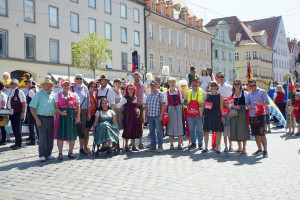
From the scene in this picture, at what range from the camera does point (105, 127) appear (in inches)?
340

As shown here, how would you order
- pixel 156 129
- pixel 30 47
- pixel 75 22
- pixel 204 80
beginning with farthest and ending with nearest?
pixel 75 22, pixel 30 47, pixel 204 80, pixel 156 129

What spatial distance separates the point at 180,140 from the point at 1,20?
20.4m

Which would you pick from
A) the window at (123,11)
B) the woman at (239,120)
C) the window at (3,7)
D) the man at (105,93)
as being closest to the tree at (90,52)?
the window at (3,7)

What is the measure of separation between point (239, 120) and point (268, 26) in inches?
2838

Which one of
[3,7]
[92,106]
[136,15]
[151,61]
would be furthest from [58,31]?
[92,106]

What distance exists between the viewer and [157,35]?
41.0 m

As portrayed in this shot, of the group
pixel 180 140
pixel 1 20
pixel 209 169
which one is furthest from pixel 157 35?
pixel 209 169

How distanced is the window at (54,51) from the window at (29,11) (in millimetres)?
2522

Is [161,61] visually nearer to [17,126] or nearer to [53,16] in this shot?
[53,16]

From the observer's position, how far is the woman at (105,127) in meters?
8.60

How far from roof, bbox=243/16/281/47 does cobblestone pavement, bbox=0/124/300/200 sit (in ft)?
230

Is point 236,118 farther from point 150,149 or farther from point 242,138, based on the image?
point 150,149

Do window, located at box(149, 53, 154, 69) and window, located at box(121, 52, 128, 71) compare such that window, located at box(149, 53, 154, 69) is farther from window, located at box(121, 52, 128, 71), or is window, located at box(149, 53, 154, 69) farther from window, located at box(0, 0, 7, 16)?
window, located at box(0, 0, 7, 16)

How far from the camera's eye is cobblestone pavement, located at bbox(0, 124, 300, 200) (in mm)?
5250
